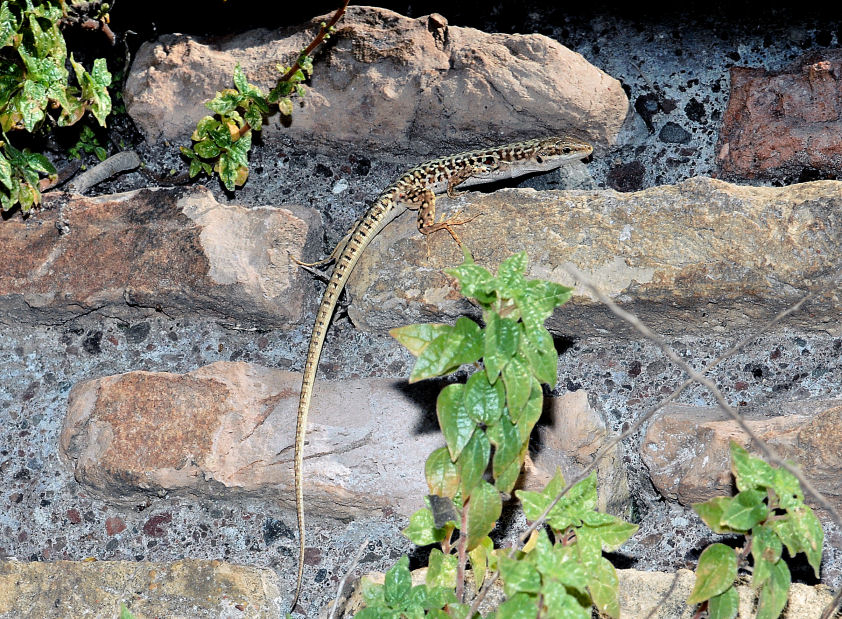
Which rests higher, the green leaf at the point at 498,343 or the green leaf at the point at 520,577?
the green leaf at the point at 498,343

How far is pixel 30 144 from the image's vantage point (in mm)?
2953

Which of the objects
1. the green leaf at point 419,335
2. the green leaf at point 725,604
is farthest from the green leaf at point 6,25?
the green leaf at point 725,604

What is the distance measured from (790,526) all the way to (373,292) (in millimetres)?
1269

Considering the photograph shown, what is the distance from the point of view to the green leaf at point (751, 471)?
1.58 m

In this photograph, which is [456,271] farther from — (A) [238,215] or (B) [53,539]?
(B) [53,539]

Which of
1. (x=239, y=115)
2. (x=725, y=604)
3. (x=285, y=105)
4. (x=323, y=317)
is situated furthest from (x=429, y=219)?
(x=725, y=604)

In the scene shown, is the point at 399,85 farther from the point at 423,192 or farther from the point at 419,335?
the point at 419,335

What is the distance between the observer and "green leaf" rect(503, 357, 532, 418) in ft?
5.07

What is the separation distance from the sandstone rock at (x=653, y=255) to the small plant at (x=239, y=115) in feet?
1.60

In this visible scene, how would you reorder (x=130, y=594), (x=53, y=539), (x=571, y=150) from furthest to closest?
(x=571, y=150), (x=53, y=539), (x=130, y=594)

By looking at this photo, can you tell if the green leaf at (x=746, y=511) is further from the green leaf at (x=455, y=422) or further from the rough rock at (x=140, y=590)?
the rough rock at (x=140, y=590)

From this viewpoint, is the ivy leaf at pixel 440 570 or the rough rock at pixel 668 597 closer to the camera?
the ivy leaf at pixel 440 570

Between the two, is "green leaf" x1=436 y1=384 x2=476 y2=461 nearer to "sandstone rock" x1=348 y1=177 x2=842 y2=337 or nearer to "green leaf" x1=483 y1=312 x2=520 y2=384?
"green leaf" x1=483 y1=312 x2=520 y2=384

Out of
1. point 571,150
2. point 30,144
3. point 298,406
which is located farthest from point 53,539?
point 571,150
